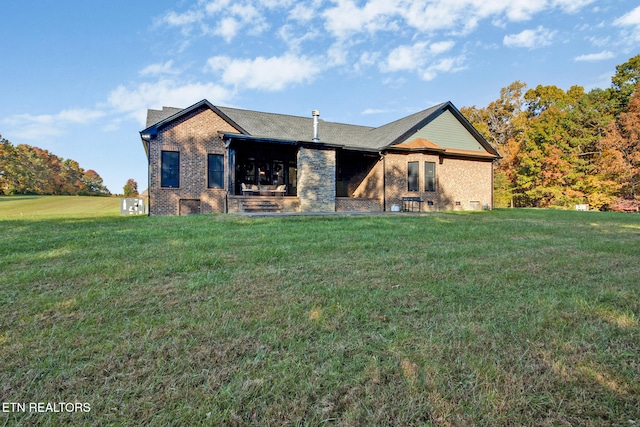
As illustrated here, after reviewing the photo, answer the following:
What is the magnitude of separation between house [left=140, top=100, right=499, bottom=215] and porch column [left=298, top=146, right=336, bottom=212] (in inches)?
1.8

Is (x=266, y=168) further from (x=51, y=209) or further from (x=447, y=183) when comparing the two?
(x=51, y=209)

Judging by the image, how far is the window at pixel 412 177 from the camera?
53.1ft

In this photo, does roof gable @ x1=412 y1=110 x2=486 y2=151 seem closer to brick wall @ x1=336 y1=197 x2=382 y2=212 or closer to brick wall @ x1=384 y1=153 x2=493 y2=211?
brick wall @ x1=384 y1=153 x2=493 y2=211

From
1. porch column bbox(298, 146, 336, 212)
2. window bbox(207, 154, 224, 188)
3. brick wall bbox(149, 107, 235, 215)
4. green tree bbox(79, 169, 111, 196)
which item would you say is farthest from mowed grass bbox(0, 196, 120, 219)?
green tree bbox(79, 169, 111, 196)

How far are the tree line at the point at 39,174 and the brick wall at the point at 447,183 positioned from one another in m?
44.7

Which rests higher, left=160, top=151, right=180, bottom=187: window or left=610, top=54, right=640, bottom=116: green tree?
left=610, top=54, right=640, bottom=116: green tree

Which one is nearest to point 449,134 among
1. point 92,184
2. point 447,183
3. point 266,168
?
point 447,183

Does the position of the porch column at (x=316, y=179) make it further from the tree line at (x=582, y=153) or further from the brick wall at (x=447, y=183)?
the tree line at (x=582, y=153)

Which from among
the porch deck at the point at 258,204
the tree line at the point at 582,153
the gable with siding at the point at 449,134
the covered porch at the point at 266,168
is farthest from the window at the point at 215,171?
the tree line at the point at 582,153

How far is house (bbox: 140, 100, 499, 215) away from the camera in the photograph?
13727 mm

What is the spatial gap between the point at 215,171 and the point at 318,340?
534 inches

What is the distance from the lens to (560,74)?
29094 mm

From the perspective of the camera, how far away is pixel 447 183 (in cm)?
1730

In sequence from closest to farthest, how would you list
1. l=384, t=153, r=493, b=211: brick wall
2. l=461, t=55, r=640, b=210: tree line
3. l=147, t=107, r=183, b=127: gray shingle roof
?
l=147, t=107, r=183, b=127: gray shingle roof
l=384, t=153, r=493, b=211: brick wall
l=461, t=55, r=640, b=210: tree line
